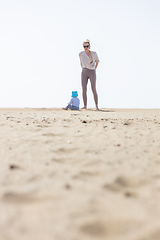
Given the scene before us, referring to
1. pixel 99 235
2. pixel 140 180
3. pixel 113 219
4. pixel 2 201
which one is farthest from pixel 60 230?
pixel 140 180

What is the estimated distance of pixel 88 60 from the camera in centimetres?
986

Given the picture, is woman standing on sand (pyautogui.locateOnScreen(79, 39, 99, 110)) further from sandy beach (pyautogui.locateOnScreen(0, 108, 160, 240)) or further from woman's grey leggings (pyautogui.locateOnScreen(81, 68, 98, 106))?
sandy beach (pyautogui.locateOnScreen(0, 108, 160, 240))

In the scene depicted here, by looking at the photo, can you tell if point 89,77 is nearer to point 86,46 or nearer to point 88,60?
point 88,60

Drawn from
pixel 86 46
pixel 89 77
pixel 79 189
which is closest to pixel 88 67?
pixel 89 77

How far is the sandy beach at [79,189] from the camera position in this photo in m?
1.66

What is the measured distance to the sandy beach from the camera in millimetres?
1657

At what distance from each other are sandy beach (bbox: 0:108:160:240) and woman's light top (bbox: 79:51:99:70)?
6610 mm

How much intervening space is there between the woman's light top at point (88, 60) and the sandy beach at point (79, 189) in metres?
6.61

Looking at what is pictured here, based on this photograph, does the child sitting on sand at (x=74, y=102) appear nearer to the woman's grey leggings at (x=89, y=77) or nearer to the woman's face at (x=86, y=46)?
the woman's grey leggings at (x=89, y=77)

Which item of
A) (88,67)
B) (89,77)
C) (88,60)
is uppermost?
(88,60)

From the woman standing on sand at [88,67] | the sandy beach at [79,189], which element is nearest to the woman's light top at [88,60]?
the woman standing on sand at [88,67]

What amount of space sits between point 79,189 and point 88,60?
27.0 ft

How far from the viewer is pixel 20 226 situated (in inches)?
65.7

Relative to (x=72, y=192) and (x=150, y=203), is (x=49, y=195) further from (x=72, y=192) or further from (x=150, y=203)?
(x=150, y=203)
